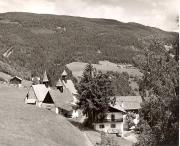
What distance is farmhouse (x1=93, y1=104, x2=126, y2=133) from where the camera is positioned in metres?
87.5

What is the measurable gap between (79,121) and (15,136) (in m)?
33.2

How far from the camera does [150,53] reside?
4888cm

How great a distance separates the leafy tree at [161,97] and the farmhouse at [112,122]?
3741 centimetres

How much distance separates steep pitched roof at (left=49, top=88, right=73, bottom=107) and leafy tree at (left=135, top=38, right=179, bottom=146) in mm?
43918

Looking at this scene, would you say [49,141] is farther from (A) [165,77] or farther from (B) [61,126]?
(A) [165,77]

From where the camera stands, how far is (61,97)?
97375 mm

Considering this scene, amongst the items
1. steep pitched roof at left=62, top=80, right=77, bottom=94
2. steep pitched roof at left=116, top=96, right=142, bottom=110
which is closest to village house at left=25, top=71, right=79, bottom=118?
steep pitched roof at left=62, top=80, right=77, bottom=94

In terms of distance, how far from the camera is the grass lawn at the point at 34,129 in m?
56.7

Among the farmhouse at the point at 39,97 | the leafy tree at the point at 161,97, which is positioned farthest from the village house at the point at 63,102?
the leafy tree at the point at 161,97

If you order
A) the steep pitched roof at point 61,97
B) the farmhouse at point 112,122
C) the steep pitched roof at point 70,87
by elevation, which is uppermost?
the steep pitched roof at point 70,87

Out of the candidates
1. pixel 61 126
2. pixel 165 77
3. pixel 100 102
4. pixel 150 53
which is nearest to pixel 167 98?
pixel 165 77

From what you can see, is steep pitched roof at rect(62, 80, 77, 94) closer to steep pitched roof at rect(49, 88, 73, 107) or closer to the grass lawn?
steep pitched roof at rect(49, 88, 73, 107)

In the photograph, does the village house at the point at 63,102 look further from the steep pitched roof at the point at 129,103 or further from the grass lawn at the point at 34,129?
the steep pitched roof at the point at 129,103

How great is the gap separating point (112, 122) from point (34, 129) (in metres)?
28.8
